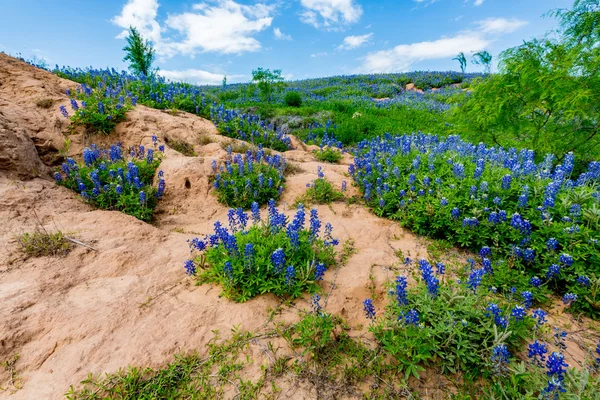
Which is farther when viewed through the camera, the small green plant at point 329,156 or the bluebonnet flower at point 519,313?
the small green plant at point 329,156

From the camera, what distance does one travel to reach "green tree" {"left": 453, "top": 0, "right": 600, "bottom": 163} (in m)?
5.93

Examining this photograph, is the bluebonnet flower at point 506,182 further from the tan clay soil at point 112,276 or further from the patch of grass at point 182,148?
the patch of grass at point 182,148

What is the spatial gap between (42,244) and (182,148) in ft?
15.8

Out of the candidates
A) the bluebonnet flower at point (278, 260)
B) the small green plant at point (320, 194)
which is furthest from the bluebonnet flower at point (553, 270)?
the small green plant at point (320, 194)

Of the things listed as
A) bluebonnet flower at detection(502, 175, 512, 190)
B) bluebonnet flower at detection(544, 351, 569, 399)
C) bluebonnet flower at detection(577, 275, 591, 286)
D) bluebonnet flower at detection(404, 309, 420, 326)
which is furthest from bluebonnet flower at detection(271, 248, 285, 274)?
bluebonnet flower at detection(502, 175, 512, 190)

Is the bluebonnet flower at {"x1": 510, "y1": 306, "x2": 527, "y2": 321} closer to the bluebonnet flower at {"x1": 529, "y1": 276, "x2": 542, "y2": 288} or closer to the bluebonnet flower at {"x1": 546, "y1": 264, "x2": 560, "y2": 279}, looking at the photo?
the bluebonnet flower at {"x1": 529, "y1": 276, "x2": 542, "y2": 288}

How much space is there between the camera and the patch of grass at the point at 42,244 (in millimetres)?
3861

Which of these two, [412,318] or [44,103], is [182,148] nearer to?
[44,103]

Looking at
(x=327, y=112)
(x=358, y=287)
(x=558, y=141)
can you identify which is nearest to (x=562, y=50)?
(x=558, y=141)

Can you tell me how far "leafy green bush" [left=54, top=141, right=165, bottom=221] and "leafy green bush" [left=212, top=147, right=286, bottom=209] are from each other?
1215 mm

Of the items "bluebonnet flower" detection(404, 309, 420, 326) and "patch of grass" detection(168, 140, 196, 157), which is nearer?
"bluebonnet flower" detection(404, 309, 420, 326)

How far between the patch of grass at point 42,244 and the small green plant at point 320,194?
403 centimetres

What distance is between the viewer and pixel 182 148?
8.27 meters

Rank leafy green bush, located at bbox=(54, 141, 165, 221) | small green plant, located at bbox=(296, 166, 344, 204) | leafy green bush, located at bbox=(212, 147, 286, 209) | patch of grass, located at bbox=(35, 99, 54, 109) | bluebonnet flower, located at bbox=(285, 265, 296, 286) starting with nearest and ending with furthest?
bluebonnet flower, located at bbox=(285, 265, 296, 286)
leafy green bush, located at bbox=(54, 141, 165, 221)
leafy green bush, located at bbox=(212, 147, 286, 209)
small green plant, located at bbox=(296, 166, 344, 204)
patch of grass, located at bbox=(35, 99, 54, 109)
